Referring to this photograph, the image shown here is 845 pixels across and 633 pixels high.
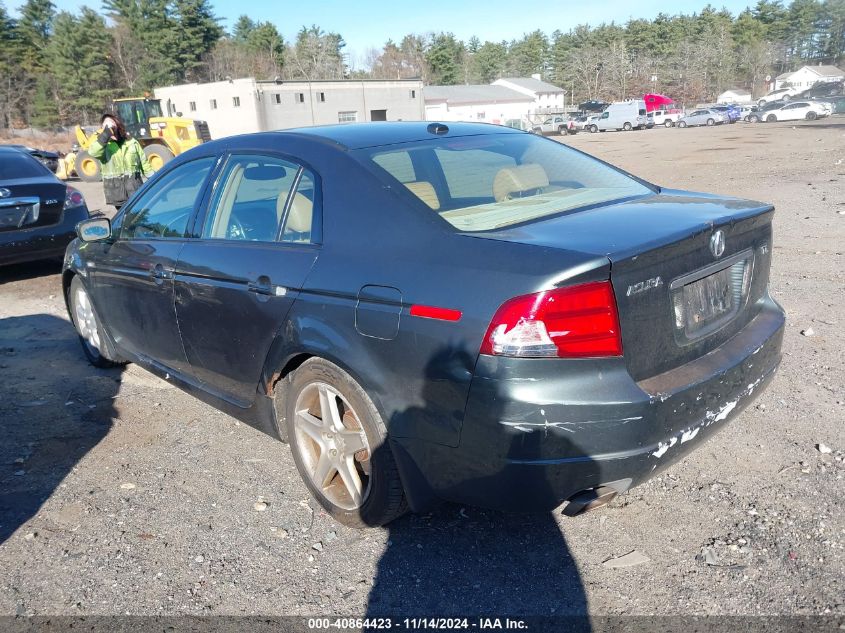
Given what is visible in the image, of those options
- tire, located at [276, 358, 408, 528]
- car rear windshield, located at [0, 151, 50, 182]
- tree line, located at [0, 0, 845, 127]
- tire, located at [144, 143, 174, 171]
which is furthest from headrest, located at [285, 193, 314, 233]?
tree line, located at [0, 0, 845, 127]

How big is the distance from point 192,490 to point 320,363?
1145 mm

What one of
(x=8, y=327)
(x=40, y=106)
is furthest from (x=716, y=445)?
(x=40, y=106)

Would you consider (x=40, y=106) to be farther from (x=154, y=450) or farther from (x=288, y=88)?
(x=154, y=450)

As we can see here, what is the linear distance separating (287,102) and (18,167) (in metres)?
45.9

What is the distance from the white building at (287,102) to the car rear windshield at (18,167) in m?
39.6

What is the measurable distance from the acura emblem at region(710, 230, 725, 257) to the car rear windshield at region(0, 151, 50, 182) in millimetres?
8313

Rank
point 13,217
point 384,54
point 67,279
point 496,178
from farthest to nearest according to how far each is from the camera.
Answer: point 384,54
point 13,217
point 67,279
point 496,178

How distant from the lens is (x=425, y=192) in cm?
287

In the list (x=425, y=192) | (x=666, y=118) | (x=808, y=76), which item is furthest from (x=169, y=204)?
(x=808, y=76)

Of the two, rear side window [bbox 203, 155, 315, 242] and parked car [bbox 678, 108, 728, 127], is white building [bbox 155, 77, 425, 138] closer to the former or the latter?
parked car [bbox 678, 108, 728, 127]

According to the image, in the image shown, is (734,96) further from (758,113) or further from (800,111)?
(800,111)

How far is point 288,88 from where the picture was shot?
5175 centimetres

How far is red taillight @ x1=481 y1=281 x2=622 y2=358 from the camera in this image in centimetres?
222

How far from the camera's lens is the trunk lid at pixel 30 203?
25.5 ft
